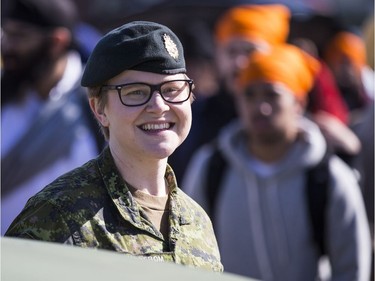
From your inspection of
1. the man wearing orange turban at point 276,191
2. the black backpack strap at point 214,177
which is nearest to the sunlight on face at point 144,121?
the man wearing orange turban at point 276,191

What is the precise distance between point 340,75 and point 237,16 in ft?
6.63

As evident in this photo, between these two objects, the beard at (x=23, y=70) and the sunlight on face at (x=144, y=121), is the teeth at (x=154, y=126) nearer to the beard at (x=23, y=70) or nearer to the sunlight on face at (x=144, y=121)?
the sunlight on face at (x=144, y=121)

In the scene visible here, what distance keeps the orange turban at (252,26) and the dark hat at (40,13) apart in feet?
4.53

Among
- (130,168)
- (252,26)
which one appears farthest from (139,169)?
(252,26)

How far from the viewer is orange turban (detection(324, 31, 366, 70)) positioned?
1059 cm

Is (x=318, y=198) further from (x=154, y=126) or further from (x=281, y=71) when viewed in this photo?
(x=154, y=126)

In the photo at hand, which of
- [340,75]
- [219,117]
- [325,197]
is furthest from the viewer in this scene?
[340,75]

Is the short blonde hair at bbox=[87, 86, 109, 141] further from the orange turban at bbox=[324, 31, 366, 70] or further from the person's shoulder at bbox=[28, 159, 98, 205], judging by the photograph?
the orange turban at bbox=[324, 31, 366, 70]

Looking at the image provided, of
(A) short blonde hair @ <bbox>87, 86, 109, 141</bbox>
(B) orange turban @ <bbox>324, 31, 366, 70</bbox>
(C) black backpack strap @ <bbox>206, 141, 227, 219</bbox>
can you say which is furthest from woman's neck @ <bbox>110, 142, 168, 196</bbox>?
(B) orange turban @ <bbox>324, 31, 366, 70</bbox>

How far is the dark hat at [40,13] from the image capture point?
287 inches

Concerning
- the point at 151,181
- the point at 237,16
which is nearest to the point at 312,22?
the point at 237,16

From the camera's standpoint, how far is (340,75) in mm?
10367

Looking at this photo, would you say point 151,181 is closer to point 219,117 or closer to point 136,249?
point 136,249

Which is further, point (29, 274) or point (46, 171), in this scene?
point (46, 171)
